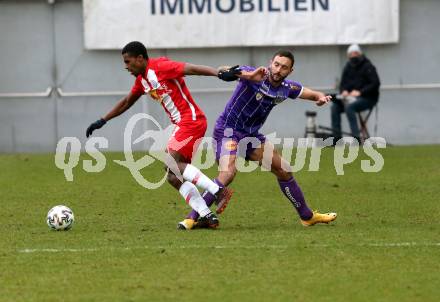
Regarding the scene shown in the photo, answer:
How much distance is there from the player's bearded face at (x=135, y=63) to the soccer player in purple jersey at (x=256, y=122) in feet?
3.08

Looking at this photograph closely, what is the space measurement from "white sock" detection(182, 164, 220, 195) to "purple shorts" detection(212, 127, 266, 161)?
1.17 feet

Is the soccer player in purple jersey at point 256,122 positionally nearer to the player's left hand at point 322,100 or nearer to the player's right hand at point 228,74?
the player's left hand at point 322,100

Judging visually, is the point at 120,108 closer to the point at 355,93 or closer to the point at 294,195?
the point at 294,195

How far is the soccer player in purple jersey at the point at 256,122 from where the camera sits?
11430 mm

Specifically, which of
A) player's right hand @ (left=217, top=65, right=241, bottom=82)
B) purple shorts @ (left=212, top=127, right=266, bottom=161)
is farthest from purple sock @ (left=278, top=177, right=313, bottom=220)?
player's right hand @ (left=217, top=65, right=241, bottom=82)

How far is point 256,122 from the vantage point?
11789 millimetres

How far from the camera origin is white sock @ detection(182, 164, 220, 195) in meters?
11.4

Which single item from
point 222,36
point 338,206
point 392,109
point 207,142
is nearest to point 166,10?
point 222,36

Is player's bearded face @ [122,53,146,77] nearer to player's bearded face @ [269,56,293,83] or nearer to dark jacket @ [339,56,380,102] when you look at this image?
player's bearded face @ [269,56,293,83]

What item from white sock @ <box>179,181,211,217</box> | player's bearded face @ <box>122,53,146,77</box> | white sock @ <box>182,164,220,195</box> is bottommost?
white sock @ <box>179,181,211,217</box>

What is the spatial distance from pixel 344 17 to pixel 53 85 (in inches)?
232

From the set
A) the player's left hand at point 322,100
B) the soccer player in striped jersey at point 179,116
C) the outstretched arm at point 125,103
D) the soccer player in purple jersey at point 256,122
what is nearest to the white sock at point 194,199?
the soccer player in striped jersey at point 179,116

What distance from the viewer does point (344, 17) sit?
2325 centimetres

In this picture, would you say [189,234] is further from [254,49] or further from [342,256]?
[254,49]
